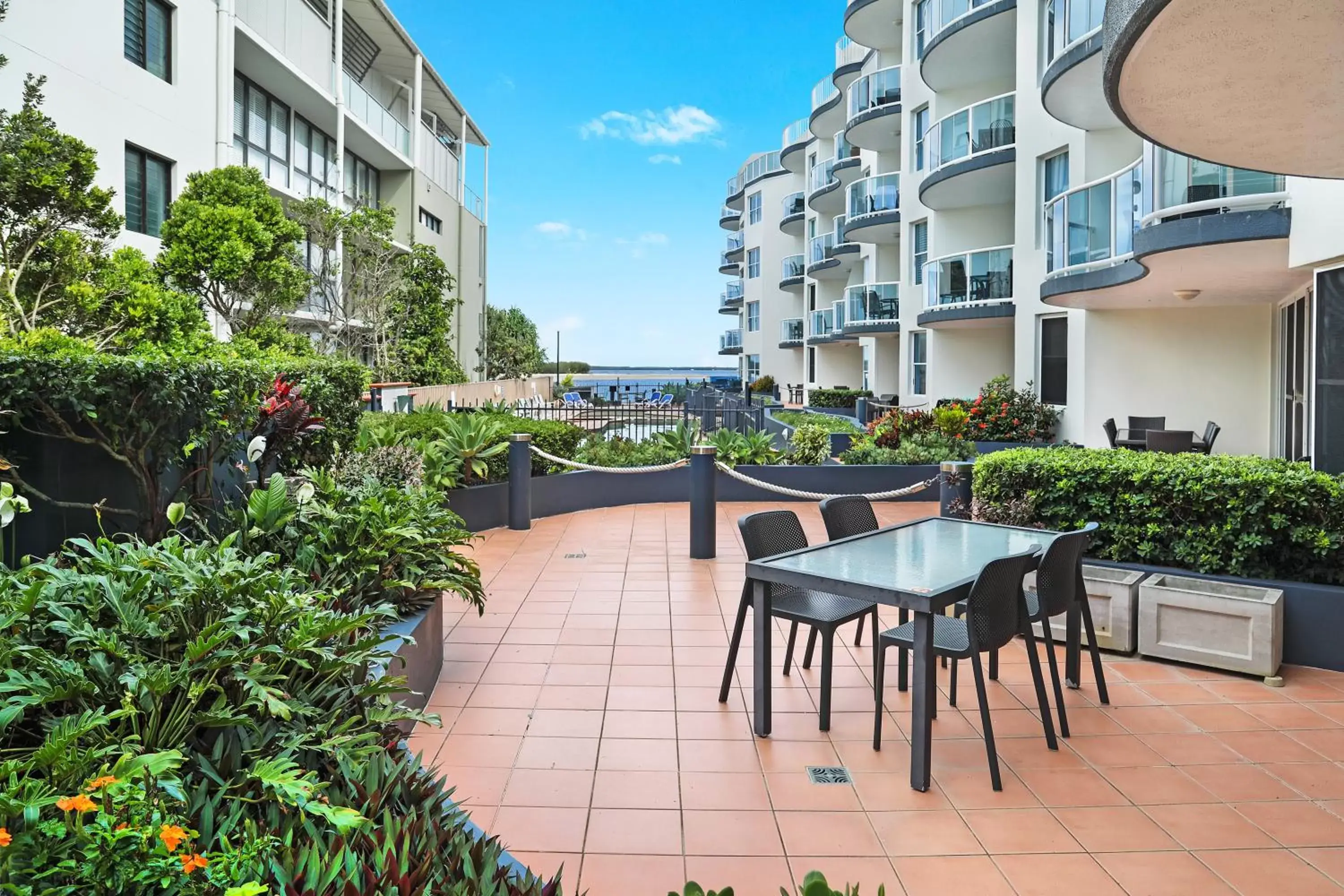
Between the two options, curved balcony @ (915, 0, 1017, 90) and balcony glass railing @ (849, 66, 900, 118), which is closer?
curved balcony @ (915, 0, 1017, 90)

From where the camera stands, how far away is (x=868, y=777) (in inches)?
190

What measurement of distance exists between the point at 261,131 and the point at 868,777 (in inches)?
884

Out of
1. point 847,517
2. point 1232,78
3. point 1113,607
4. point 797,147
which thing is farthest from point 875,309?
point 1232,78

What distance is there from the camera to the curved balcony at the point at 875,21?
2839 cm

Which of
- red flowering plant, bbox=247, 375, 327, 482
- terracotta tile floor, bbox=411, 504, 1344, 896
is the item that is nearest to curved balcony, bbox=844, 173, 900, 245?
terracotta tile floor, bbox=411, 504, 1344, 896

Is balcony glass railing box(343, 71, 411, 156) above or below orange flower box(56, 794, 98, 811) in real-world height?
above

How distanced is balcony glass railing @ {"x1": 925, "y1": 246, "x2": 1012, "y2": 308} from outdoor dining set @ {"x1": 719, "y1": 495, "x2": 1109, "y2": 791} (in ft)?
48.3

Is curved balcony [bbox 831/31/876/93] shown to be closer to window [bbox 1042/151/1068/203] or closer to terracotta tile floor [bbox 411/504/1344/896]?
window [bbox 1042/151/1068/203]

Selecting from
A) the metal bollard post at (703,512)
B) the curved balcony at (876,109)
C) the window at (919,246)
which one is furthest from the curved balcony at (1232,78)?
the curved balcony at (876,109)

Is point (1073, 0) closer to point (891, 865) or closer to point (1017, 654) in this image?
point (1017, 654)

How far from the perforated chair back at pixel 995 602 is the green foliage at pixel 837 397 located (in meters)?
28.2

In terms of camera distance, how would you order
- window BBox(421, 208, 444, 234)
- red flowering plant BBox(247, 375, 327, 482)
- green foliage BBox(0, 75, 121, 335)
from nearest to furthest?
1. red flowering plant BBox(247, 375, 327, 482)
2. green foliage BBox(0, 75, 121, 335)
3. window BBox(421, 208, 444, 234)

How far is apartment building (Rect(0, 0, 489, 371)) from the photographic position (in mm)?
14180

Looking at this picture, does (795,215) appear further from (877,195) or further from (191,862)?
(191,862)
